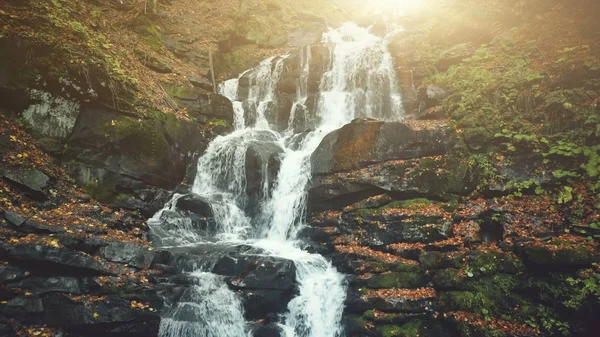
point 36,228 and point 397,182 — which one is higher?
point 397,182

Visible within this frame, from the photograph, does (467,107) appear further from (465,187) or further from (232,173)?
(232,173)

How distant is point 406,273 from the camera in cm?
826

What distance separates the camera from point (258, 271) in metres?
8.32

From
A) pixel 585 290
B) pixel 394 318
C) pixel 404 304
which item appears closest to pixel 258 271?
pixel 394 318

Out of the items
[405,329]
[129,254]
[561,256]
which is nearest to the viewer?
[561,256]

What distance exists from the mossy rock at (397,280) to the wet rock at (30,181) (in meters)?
8.61

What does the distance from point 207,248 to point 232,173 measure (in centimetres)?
387

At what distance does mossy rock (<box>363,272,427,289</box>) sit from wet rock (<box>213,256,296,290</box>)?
6.39 feet

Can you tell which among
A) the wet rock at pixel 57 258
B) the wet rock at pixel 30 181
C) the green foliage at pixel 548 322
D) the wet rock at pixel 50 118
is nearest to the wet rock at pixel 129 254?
the wet rock at pixel 57 258

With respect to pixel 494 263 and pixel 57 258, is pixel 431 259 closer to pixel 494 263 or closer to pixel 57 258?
pixel 494 263

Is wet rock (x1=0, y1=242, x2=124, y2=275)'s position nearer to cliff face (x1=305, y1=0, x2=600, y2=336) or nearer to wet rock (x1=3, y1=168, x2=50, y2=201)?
wet rock (x1=3, y1=168, x2=50, y2=201)

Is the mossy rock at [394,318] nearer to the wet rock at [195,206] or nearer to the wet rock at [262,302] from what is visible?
the wet rock at [262,302]

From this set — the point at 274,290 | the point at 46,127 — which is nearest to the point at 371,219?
the point at 274,290

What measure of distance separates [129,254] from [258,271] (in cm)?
313
